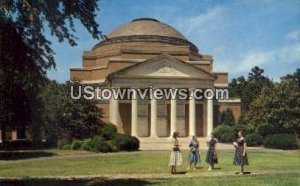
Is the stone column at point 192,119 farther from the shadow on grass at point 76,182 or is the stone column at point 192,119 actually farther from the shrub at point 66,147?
the shadow on grass at point 76,182

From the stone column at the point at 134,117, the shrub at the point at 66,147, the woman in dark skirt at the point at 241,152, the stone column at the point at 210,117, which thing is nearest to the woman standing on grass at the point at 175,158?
the woman in dark skirt at the point at 241,152

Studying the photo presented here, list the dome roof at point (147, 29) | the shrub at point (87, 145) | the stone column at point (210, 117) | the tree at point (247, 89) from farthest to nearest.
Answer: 1. the tree at point (247, 89)
2. the dome roof at point (147, 29)
3. the stone column at point (210, 117)
4. the shrub at point (87, 145)

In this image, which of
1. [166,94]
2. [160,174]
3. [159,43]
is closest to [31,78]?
[160,174]

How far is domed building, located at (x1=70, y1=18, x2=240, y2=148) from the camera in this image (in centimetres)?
6122

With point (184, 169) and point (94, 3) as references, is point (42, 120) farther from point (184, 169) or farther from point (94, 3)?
point (94, 3)

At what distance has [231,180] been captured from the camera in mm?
19484

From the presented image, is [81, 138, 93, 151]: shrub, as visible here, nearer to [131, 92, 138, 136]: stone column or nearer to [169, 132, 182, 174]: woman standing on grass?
[131, 92, 138, 136]: stone column

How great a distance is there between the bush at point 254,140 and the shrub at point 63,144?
15.8 m

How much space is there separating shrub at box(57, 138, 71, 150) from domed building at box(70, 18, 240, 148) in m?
13.6

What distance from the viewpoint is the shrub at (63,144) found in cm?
4425

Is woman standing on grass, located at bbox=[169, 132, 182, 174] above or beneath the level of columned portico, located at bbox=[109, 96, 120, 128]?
beneath

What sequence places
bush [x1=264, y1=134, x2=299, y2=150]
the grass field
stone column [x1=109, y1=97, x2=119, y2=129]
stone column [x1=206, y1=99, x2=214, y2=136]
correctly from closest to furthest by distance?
the grass field < bush [x1=264, y1=134, x2=299, y2=150] < stone column [x1=109, y1=97, x2=119, y2=129] < stone column [x1=206, y1=99, x2=214, y2=136]

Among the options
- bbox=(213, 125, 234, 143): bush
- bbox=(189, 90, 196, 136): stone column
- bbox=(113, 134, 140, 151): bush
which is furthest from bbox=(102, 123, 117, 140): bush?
bbox=(189, 90, 196, 136): stone column

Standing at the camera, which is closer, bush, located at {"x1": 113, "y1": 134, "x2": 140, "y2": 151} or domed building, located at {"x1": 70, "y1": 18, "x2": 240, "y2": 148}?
bush, located at {"x1": 113, "y1": 134, "x2": 140, "y2": 151}
